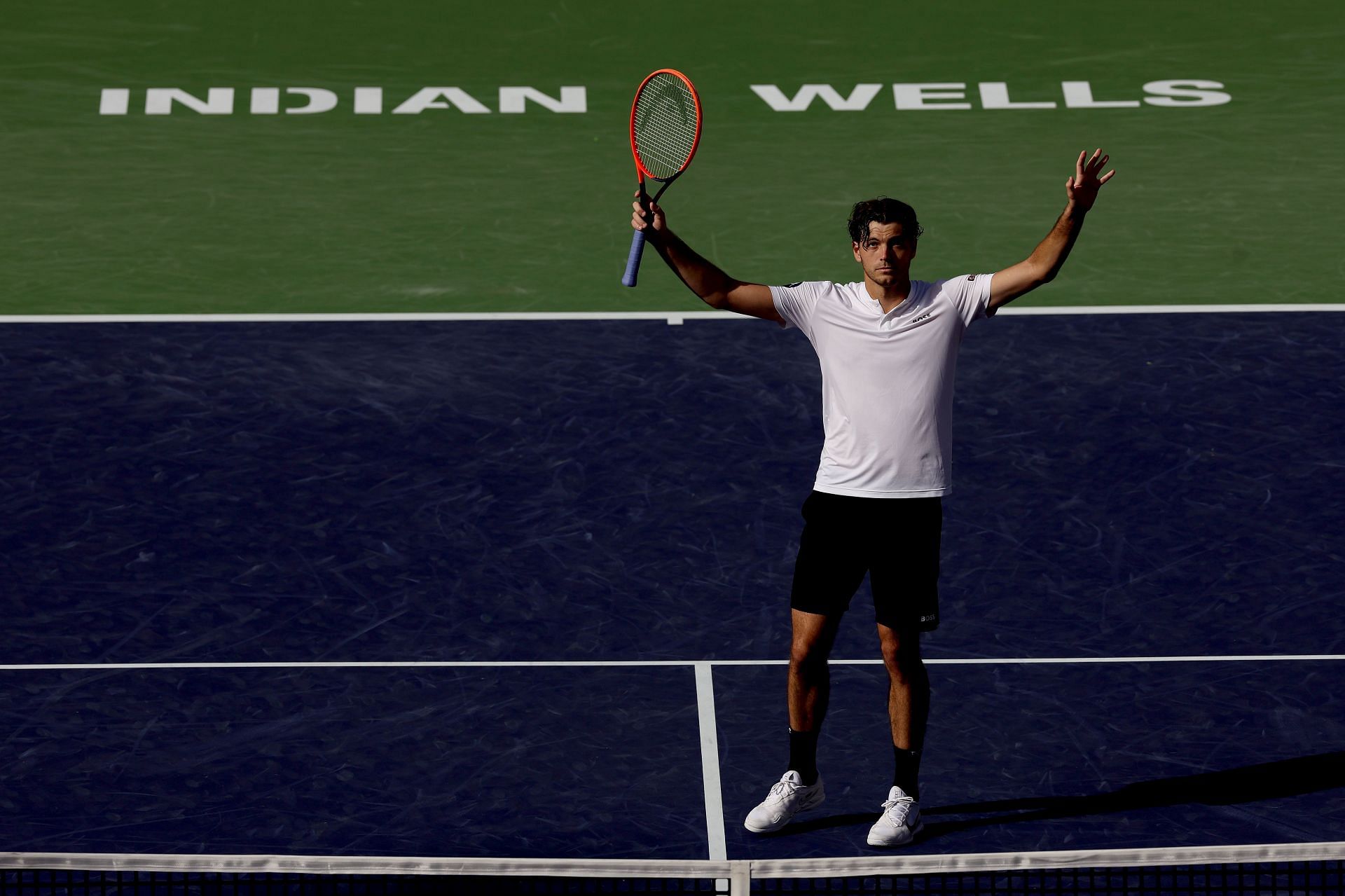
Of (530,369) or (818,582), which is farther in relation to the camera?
(530,369)

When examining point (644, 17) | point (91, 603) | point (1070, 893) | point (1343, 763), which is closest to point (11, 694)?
point (91, 603)

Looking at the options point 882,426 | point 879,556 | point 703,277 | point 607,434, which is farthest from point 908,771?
point 607,434

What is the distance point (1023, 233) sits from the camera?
16.5 metres

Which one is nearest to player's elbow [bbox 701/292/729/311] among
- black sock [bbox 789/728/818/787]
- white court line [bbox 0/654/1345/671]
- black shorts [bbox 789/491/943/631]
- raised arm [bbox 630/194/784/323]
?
raised arm [bbox 630/194/784/323]

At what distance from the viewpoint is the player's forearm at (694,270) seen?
7668 mm

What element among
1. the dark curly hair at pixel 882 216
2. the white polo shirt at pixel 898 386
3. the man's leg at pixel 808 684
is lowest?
the man's leg at pixel 808 684

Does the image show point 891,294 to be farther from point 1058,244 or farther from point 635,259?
point 635,259

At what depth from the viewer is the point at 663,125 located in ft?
29.5

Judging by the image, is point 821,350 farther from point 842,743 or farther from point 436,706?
point 436,706

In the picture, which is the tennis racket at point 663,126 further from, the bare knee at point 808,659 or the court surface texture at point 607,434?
the court surface texture at point 607,434

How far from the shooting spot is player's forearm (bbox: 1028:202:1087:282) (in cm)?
740

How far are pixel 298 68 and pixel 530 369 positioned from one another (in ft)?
25.1

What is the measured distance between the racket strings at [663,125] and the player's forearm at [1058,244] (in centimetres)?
181

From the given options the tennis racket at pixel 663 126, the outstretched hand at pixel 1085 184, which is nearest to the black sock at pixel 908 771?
the outstretched hand at pixel 1085 184
